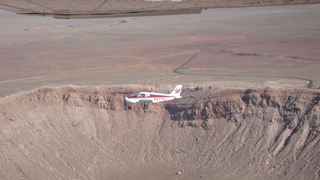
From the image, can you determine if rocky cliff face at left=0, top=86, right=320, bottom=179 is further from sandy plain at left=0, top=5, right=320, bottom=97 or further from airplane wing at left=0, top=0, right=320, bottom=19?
airplane wing at left=0, top=0, right=320, bottom=19

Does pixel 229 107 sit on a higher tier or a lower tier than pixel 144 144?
higher

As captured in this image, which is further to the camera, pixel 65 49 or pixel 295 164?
pixel 65 49

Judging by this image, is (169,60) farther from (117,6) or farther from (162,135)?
(117,6)

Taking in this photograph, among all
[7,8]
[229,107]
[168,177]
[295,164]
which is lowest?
[168,177]

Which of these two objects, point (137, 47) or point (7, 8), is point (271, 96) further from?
point (137, 47)

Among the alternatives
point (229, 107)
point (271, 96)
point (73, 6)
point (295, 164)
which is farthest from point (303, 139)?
point (73, 6)

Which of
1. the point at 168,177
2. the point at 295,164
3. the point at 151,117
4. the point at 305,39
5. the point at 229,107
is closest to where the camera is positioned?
the point at 295,164

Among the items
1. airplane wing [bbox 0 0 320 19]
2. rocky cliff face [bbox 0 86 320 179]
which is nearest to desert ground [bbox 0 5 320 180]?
rocky cliff face [bbox 0 86 320 179]

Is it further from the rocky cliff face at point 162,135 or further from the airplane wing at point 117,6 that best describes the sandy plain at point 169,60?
the airplane wing at point 117,6
